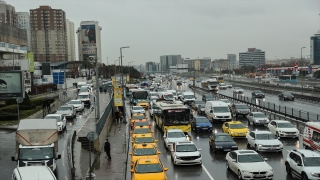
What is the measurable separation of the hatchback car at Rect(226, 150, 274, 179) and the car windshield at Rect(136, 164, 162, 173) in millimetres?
3539

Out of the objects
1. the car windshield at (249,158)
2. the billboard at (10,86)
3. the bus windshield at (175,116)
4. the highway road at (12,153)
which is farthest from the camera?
the billboard at (10,86)

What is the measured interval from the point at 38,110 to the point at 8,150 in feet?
63.4

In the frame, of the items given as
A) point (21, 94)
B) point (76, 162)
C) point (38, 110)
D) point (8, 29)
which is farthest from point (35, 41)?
point (76, 162)

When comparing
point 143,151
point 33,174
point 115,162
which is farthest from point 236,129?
point 33,174

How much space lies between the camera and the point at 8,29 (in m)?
77.0

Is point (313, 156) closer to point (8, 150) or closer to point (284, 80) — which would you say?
point (8, 150)

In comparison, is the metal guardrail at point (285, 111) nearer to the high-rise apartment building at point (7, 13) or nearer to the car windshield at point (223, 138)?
the car windshield at point (223, 138)

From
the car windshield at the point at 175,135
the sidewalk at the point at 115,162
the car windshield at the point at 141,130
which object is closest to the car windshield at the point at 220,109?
the sidewalk at the point at 115,162

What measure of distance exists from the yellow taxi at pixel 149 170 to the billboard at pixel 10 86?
1905cm

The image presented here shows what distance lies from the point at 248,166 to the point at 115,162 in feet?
27.8

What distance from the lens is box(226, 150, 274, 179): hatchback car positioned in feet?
55.3

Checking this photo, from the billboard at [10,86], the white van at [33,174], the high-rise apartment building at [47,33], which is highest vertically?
the high-rise apartment building at [47,33]

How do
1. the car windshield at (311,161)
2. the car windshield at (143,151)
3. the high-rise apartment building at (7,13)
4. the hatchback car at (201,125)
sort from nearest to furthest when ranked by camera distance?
1. the car windshield at (311,161)
2. the car windshield at (143,151)
3. the hatchback car at (201,125)
4. the high-rise apartment building at (7,13)

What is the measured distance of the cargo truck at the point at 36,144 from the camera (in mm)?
18844
